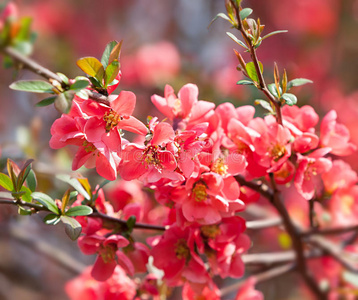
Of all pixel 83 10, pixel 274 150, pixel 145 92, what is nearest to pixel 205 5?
pixel 83 10

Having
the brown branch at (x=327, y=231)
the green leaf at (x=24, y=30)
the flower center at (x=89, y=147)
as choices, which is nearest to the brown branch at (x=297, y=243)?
the brown branch at (x=327, y=231)

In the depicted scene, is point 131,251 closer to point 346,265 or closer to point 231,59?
point 346,265

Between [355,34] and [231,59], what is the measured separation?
841mm

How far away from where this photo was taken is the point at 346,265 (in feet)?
4.47

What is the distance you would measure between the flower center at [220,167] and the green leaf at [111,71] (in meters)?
0.26

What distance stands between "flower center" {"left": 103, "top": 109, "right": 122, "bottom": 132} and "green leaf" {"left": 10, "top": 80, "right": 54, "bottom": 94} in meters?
0.10

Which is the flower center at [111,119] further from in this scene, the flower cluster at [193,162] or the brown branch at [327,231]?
the brown branch at [327,231]

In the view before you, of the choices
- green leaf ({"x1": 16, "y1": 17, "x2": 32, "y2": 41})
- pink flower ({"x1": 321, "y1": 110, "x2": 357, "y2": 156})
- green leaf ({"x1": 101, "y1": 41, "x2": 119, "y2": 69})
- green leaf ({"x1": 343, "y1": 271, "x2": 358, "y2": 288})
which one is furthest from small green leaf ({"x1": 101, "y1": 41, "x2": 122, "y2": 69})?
green leaf ({"x1": 343, "y1": 271, "x2": 358, "y2": 288})

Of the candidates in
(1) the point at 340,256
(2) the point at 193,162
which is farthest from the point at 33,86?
(1) the point at 340,256

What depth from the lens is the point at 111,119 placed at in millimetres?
755

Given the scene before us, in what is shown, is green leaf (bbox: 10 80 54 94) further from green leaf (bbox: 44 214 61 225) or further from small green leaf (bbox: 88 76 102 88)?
green leaf (bbox: 44 214 61 225)

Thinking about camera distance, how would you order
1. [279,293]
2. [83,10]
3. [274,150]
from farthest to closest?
[83,10] < [279,293] < [274,150]

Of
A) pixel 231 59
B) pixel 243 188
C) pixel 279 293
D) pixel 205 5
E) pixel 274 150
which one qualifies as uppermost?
pixel 274 150

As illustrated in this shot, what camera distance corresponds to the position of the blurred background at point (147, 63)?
1.83m
